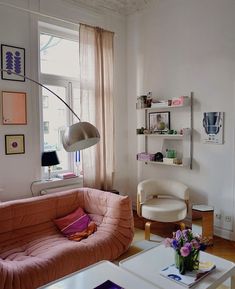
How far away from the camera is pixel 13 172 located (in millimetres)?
3305

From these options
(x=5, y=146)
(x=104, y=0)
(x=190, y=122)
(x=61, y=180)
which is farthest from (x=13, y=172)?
(x=104, y=0)

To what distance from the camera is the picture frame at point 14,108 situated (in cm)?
318

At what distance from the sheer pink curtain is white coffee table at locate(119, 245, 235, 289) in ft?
6.05

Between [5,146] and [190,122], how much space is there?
235 centimetres

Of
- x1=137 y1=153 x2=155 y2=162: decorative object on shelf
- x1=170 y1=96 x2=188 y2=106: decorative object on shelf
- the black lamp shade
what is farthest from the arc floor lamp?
x1=137 y1=153 x2=155 y2=162: decorative object on shelf

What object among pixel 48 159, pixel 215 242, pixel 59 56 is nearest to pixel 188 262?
pixel 215 242

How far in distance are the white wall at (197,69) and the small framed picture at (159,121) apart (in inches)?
10.4

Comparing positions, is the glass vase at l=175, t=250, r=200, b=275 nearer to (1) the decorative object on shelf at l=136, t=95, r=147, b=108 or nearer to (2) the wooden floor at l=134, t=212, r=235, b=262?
(2) the wooden floor at l=134, t=212, r=235, b=262

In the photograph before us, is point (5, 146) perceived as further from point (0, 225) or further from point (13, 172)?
point (0, 225)

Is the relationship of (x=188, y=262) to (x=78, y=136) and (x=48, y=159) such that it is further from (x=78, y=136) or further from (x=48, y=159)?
(x=48, y=159)

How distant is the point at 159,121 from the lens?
4.05 m

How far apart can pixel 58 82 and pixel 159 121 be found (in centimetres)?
154

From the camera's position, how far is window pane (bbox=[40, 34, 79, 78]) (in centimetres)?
372

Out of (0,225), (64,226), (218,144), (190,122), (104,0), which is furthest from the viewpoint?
(104,0)
